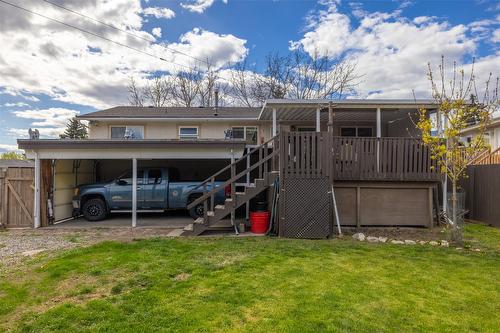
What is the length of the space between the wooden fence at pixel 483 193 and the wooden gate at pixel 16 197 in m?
14.3

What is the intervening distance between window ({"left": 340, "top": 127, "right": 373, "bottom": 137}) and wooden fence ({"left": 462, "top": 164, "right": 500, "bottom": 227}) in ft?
12.8

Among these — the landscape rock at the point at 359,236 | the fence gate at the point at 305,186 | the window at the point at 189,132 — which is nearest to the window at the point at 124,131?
the window at the point at 189,132

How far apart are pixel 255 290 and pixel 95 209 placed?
8565 mm

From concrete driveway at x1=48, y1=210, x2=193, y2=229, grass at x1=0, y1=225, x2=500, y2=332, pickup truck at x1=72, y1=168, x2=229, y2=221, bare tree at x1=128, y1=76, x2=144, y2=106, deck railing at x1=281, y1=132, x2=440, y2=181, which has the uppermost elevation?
bare tree at x1=128, y1=76, x2=144, y2=106

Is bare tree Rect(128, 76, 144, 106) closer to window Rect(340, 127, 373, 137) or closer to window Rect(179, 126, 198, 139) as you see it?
window Rect(179, 126, 198, 139)

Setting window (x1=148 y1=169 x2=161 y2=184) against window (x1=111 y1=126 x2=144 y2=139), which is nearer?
window (x1=148 y1=169 x2=161 y2=184)

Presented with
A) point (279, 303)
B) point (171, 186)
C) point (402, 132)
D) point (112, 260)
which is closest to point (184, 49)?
point (171, 186)

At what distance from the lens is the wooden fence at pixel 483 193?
10.1 metres

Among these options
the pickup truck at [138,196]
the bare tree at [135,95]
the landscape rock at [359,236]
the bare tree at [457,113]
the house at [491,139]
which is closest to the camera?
the bare tree at [457,113]

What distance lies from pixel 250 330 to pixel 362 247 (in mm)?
4552

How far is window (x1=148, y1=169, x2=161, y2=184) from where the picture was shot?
1131 cm

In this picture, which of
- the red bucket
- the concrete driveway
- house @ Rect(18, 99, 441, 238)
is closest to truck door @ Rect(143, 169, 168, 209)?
the concrete driveway

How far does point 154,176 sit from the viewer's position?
11.4m

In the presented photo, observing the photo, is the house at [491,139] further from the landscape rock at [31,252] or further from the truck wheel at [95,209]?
the landscape rock at [31,252]
